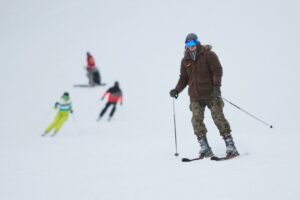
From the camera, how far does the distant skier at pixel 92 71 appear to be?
21203 mm

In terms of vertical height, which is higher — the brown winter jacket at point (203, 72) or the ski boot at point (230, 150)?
the brown winter jacket at point (203, 72)

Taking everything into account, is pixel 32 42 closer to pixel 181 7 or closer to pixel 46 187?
pixel 181 7

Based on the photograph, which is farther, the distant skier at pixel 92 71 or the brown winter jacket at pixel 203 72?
the distant skier at pixel 92 71

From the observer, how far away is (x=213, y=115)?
5934mm

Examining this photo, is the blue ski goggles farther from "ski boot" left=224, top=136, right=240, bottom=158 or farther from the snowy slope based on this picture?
the snowy slope

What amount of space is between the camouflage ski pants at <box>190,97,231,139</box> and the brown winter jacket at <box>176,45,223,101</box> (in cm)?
11

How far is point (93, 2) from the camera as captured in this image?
176ft

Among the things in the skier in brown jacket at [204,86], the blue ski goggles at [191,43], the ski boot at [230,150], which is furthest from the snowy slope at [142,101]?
the blue ski goggles at [191,43]

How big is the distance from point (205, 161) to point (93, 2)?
2006 inches

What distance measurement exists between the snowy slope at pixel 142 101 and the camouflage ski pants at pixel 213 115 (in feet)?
1.75

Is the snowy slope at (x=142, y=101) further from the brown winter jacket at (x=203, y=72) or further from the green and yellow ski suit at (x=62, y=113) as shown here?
the brown winter jacket at (x=203, y=72)

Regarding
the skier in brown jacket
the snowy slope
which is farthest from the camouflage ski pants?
the snowy slope

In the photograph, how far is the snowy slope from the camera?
187 inches

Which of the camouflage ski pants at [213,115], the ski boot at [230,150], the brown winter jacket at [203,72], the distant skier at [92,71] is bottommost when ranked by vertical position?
the ski boot at [230,150]
